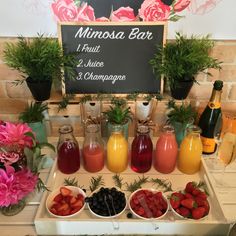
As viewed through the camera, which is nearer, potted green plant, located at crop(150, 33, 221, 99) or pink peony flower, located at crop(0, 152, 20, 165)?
pink peony flower, located at crop(0, 152, 20, 165)

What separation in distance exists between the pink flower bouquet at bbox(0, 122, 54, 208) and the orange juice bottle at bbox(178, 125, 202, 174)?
51 centimetres

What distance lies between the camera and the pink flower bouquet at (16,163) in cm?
80

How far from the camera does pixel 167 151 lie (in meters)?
1.05

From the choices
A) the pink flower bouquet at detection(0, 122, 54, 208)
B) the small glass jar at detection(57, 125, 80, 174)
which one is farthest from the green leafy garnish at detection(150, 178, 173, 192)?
the pink flower bouquet at detection(0, 122, 54, 208)

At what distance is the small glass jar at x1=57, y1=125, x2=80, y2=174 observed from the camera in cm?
104

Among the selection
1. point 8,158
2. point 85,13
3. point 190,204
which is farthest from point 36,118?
point 190,204

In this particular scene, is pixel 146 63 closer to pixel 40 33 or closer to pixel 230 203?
pixel 40 33

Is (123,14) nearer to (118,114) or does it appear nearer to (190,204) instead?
(118,114)

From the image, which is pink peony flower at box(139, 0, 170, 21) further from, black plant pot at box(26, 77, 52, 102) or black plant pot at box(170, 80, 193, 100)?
black plant pot at box(26, 77, 52, 102)

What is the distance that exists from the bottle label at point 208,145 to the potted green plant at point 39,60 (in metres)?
0.60

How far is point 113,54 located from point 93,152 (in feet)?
1.28

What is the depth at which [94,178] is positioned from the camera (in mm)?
1062

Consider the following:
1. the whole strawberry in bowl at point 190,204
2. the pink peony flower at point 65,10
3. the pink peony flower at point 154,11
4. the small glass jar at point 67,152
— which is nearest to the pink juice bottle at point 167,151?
the whole strawberry in bowl at point 190,204

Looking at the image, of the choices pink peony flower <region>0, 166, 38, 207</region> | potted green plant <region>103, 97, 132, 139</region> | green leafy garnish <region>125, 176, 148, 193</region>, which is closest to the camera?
pink peony flower <region>0, 166, 38, 207</region>
